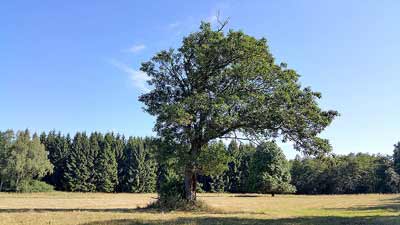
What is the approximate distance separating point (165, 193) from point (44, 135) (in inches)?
3886

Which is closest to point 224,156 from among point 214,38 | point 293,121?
point 293,121

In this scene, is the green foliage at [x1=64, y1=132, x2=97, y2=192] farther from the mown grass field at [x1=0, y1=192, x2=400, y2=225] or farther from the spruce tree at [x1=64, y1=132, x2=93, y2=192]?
the mown grass field at [x1=0, y1=192, x2=400, y2=225]

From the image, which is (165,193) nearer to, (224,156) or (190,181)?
(190,181)

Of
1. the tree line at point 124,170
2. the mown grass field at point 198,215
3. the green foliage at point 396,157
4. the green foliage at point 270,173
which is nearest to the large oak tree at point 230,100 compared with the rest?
the mown grass field at point 198,215

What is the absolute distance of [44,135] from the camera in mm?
126438

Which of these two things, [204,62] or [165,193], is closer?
[204,62]

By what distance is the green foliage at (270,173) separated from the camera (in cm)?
9031

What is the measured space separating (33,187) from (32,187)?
0.39m

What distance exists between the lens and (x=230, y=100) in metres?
31.5

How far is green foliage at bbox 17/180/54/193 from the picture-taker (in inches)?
3834

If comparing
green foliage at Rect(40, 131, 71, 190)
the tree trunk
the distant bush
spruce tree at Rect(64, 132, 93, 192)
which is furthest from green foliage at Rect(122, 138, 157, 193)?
the tree trunk

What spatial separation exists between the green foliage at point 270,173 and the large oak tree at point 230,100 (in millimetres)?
56995

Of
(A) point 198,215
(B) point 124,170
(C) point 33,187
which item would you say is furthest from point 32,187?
(A) point 198,215

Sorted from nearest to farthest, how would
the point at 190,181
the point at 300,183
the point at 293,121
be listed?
the point at 293,121 → the point at 190,181 → the point at 300,183
